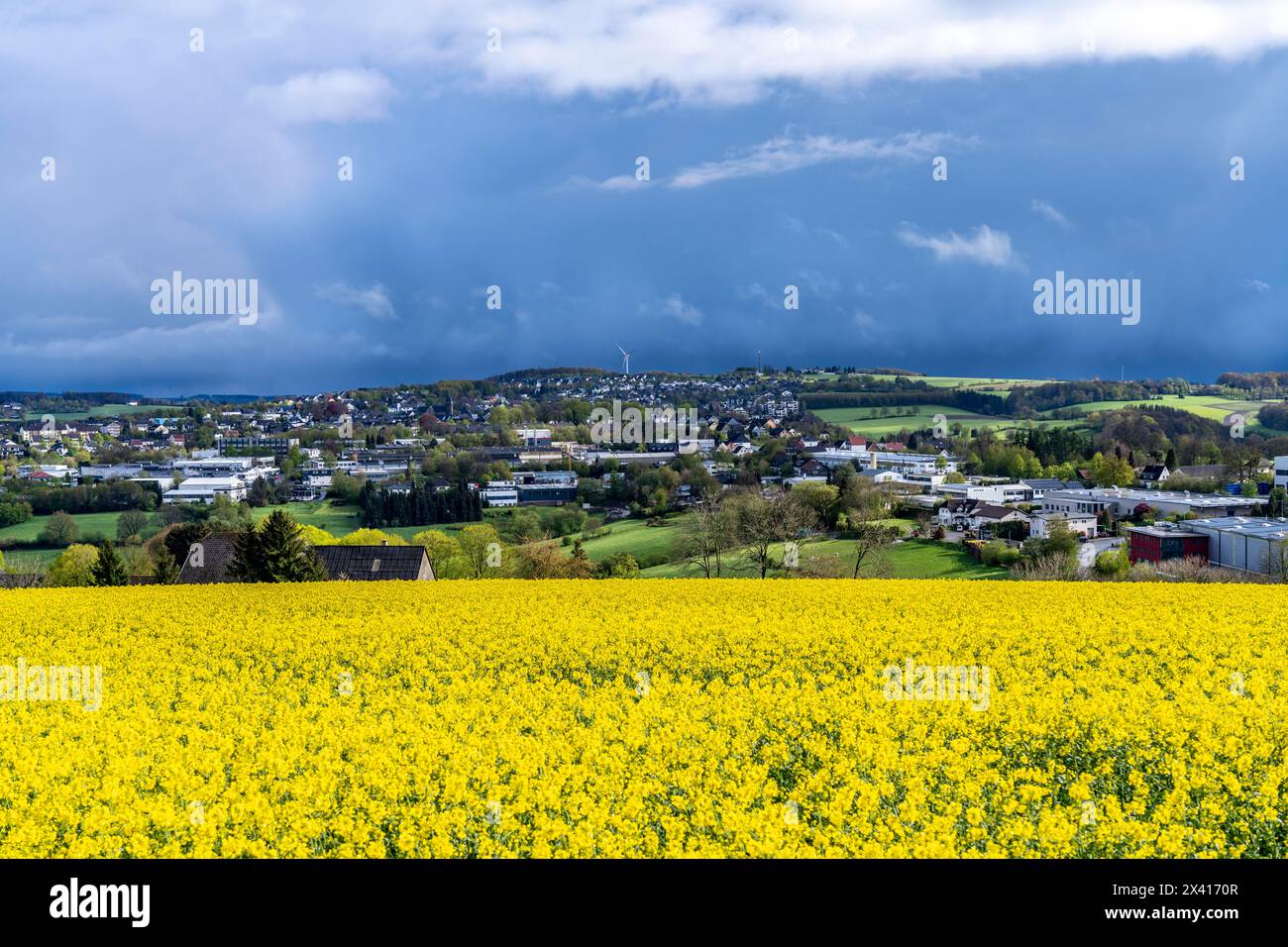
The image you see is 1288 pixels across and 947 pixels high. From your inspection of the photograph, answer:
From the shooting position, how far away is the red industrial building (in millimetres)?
56812

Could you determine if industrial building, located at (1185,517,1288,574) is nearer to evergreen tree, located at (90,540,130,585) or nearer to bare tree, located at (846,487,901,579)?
bare tree, located at (846,487,901,579)

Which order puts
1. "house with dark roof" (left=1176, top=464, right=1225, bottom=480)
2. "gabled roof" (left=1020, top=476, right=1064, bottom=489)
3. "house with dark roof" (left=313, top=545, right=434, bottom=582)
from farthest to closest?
"gabled roof" (left=1020, top=476, right=1064, bottom=489)
"house with dark roof" (left=1176, top=464, right=1225, bottom=480)
"house with dark roof" (left=313, top=545, right=434, bottom=582)

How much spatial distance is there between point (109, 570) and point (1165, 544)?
179 ft

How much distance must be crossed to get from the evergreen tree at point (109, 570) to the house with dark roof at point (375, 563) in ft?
28.7

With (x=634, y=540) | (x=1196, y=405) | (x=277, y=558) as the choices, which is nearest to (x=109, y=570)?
(x=277, y=558)

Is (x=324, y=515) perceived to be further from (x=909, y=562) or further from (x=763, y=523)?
(x=763, y=523)

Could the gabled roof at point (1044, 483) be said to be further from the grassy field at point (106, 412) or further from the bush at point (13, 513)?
the grassy field at point (106, 412)

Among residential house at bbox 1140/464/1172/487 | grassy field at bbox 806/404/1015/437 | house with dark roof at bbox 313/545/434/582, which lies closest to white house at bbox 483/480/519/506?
house with dark roof at bbox 313/545/434/582

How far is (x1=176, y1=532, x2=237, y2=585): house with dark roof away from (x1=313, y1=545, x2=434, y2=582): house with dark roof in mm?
5215

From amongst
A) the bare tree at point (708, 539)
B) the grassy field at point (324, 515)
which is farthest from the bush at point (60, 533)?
the bare tree at point (708, 539)

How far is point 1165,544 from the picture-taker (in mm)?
58062
